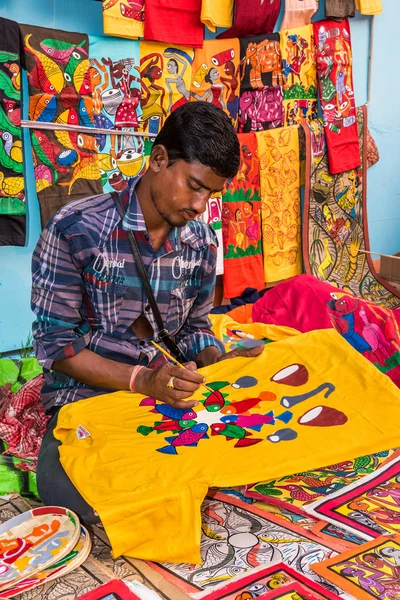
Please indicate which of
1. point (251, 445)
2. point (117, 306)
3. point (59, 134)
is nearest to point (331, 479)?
point (251, 445)

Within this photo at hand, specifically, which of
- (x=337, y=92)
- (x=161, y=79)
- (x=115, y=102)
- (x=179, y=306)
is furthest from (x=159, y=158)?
(x=337, y=92)

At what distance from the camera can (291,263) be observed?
4527 mm

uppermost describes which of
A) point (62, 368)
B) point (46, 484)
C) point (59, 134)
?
point (59, 134)

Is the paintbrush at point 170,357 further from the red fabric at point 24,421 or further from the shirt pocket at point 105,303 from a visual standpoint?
the red fabric at point 24,421

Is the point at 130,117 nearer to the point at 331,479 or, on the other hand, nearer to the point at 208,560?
the point at 331,479

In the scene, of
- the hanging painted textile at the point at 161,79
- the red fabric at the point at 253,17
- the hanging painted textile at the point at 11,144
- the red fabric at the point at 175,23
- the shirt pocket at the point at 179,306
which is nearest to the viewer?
the shirt pocket at the point at 179,306

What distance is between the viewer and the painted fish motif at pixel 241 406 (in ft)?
6.27

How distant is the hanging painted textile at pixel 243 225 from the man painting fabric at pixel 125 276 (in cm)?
204

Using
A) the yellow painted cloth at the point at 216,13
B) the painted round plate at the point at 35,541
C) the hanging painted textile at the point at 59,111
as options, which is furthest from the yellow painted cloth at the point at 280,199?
the painted round plate at the point at 35,541

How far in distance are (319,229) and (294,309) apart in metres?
1.32

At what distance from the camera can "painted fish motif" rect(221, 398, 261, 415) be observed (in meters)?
1.91

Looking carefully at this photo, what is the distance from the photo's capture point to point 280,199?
14.3 ft

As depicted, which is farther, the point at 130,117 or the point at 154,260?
the point at 130,117

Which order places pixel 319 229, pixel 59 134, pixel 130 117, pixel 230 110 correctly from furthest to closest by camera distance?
1. pixel 319 229
2. pixel 230 110
3. pixel 130 117
4. pixel 59 134
